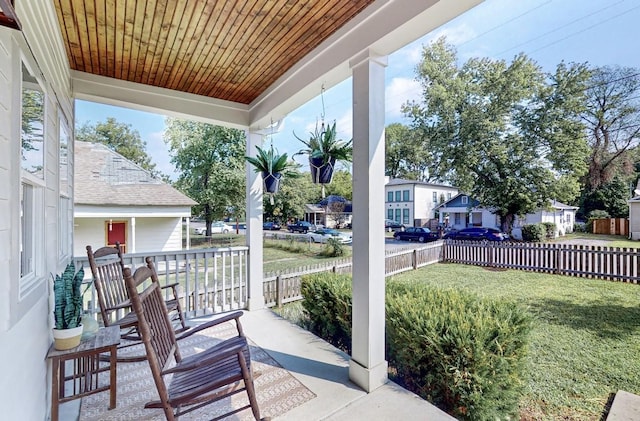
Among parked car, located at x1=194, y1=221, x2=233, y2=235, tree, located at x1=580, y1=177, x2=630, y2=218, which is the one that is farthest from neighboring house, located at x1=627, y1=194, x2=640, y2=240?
parked car, located at x1=194, y1=221, x2=233, y2=235

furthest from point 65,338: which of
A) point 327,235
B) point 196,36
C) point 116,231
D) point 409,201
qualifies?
point 409,201

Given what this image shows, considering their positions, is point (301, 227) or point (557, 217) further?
point (301, 227)

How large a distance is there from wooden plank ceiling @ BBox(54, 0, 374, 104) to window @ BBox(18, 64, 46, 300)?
3.21ft

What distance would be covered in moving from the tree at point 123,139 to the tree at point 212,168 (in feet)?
17.5

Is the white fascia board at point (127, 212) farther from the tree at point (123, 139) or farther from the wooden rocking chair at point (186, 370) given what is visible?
the tree at point (123, 139)

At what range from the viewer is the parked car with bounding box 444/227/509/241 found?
1244cm

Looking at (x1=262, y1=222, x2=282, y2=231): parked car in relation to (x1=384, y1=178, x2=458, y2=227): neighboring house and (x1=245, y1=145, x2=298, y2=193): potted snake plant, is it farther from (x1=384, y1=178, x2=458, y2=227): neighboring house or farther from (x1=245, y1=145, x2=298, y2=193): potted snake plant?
(x1=245, y1=145, x2=298, y2=193): potted snake plant

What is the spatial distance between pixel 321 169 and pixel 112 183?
26.8 feet

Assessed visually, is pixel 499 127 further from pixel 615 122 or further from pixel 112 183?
pixel 112 183

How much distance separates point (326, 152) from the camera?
2803 millimetres

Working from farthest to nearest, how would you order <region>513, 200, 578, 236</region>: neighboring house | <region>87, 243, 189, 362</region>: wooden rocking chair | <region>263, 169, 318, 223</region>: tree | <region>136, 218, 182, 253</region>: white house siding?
<region>263, 169, 318, 223</region>: tree
<region>513, 200, 578, 236</region>: neighboring house
<region>136, 218, 182, 253</region>: white house siding
<region>87, 243, 189, 362</region>: wooden rocking chair

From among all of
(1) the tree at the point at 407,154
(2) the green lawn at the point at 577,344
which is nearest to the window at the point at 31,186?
(2) the green lawn at the point at 577,344

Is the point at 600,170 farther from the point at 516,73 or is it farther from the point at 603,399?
the point at 516,73

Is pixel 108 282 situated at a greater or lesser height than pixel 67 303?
lesser
